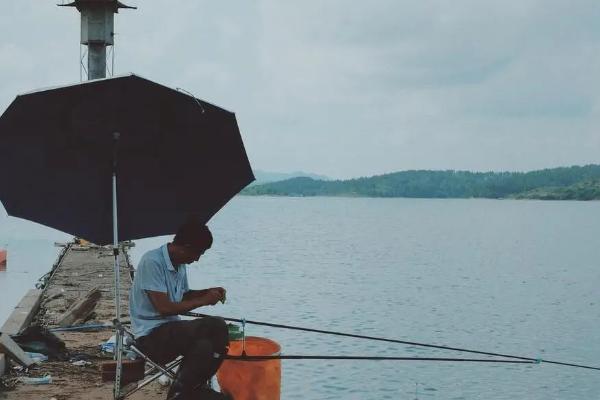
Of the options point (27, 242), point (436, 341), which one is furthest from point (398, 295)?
point (27, 242)

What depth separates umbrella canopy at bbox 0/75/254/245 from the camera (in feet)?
19.0

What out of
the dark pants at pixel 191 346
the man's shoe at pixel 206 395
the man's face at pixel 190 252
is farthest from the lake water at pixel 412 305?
the man's face at pixel 190 252

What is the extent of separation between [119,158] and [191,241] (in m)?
1.26

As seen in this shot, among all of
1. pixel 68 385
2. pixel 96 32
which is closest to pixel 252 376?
pixel 68 385

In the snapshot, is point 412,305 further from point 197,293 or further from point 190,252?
point 190,252

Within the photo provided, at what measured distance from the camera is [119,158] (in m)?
6.38

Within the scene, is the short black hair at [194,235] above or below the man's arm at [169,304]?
above

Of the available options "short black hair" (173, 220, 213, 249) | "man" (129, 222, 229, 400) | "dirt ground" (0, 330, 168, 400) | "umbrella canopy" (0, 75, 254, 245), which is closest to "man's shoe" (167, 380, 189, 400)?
"man" (129, 222, 229, 400)

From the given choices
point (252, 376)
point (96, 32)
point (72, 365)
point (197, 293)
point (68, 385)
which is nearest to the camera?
point (197, 293)

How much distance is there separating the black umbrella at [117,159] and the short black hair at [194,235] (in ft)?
2.83

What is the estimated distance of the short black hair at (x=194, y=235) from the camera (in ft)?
18.4

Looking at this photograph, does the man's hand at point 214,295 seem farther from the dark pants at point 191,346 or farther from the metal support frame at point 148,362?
the metal support frame at point 148,362

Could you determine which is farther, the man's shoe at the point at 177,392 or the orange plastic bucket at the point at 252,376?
the orange plastic bucket at the point at 252,376

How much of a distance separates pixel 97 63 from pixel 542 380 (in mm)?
19249
